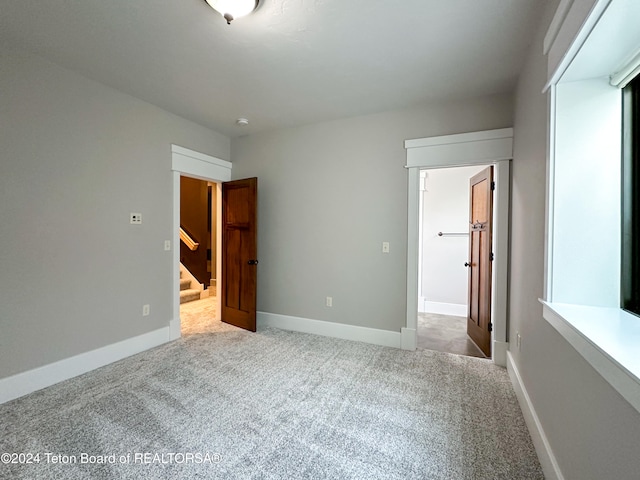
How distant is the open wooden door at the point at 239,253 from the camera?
3.42m

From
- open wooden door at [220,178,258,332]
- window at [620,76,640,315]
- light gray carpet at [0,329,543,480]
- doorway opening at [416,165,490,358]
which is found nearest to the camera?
window at [620,76,640,315]

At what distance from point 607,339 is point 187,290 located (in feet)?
17.5

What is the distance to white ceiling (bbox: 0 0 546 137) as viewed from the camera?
64.0 inches

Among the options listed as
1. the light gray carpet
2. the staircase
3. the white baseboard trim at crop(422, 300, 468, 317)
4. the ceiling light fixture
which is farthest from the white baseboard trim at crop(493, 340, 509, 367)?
the staircase

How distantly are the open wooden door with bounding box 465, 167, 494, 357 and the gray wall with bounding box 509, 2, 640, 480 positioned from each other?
1.16 ft

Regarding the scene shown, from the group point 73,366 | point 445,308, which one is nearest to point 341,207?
point 445,308

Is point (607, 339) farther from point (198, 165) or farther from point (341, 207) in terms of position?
point (198, 165)

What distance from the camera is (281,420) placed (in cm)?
178

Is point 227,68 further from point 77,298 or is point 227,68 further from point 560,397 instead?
point 560,397

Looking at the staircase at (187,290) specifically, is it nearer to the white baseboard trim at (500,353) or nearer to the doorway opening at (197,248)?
the doorway opening at (197,248)

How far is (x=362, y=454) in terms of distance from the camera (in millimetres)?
1507

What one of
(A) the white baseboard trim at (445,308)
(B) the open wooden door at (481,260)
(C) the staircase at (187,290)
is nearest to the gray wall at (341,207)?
(B) the open wooden door at (481,260)

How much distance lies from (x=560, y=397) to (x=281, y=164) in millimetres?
3286

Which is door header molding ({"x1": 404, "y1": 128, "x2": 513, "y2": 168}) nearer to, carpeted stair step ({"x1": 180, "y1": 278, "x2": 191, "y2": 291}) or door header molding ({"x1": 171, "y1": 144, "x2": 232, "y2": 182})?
door header molding ({"x1": 171, "y1": 144, "x2": 232, "y2": 182})
